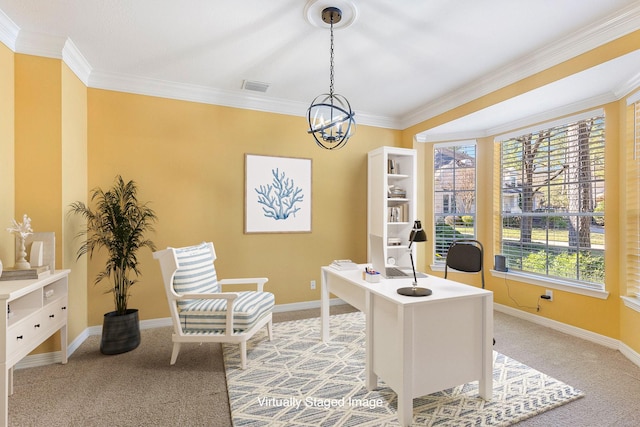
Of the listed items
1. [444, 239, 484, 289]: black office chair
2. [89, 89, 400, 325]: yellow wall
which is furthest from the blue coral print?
[444, 239, 484, 289]: black office chair

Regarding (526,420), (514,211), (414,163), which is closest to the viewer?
(526,420)

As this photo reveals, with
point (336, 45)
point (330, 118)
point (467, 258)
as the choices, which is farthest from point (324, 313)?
point (336, 45)

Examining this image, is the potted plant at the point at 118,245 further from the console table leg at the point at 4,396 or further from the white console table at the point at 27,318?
the console table leg at the point at 4,396

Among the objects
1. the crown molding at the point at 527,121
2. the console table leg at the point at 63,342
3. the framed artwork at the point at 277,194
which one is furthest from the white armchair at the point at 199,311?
the crown molding at the point at 527,121

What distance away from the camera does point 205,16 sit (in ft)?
7.79

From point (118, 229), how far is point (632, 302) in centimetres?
472

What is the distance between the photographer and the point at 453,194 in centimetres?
462

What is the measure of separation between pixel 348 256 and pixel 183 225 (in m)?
2.25

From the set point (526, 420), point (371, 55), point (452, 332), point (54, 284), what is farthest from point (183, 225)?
point (526, 420)

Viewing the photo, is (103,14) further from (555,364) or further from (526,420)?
(555,364)

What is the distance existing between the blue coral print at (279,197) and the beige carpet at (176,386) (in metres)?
1.76

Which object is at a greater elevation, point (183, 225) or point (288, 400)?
point (183, 225)

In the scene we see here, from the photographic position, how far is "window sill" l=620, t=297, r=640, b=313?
2694mm

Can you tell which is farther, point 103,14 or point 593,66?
point 593,66
